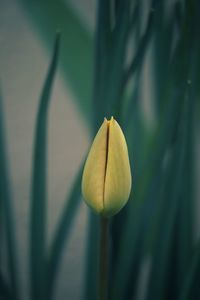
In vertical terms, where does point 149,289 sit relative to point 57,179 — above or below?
below

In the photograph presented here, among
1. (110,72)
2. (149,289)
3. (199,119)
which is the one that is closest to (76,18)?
(110,72)

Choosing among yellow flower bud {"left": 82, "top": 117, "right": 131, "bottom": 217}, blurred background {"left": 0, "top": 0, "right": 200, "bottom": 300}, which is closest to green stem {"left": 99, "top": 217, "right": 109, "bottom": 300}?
yellow flower bud {"left": 82, "top": 117, "right": 131, "bottom": 217}

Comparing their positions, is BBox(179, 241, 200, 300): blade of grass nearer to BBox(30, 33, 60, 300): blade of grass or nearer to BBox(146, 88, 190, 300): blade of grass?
BBox(146, 88, 190, 300): blade of grass

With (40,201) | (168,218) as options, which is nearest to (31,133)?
(40,201)

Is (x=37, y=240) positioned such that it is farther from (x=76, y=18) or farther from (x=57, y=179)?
(x=76, y=18)

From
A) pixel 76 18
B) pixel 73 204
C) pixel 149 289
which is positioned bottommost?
pixel 149 289
